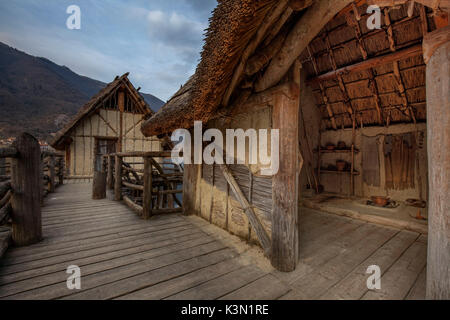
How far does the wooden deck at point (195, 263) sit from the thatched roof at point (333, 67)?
6.77 feet

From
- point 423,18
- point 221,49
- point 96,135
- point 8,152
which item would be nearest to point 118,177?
point 8,152

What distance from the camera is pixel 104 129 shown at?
33.1ft

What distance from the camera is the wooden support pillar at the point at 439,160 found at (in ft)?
4.56

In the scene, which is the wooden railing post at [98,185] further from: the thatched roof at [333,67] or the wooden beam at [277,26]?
the wooden beam at [277,26]

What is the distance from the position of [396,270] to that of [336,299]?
3.76 ft

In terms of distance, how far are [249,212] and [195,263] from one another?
3.15 feet

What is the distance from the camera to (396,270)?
7.21 ft

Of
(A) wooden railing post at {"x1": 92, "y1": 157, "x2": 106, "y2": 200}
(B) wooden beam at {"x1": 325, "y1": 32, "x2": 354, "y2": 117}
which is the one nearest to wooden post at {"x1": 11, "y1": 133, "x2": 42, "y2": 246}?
(A) wooden railing post at {"x1": 92, "y1": 157, "x2": 106, "y2": 200}

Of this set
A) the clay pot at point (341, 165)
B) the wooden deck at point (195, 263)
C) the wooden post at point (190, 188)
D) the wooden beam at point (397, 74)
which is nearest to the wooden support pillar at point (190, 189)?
the wooden post at point (190, 188)

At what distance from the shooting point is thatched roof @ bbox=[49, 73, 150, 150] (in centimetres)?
884

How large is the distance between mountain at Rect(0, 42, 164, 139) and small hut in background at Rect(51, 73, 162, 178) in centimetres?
1242

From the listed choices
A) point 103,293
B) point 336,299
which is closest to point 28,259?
point 103,293

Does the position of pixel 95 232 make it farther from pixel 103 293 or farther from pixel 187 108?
pixel 187 108

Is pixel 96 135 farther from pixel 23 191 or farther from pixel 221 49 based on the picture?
pixel 221 49
